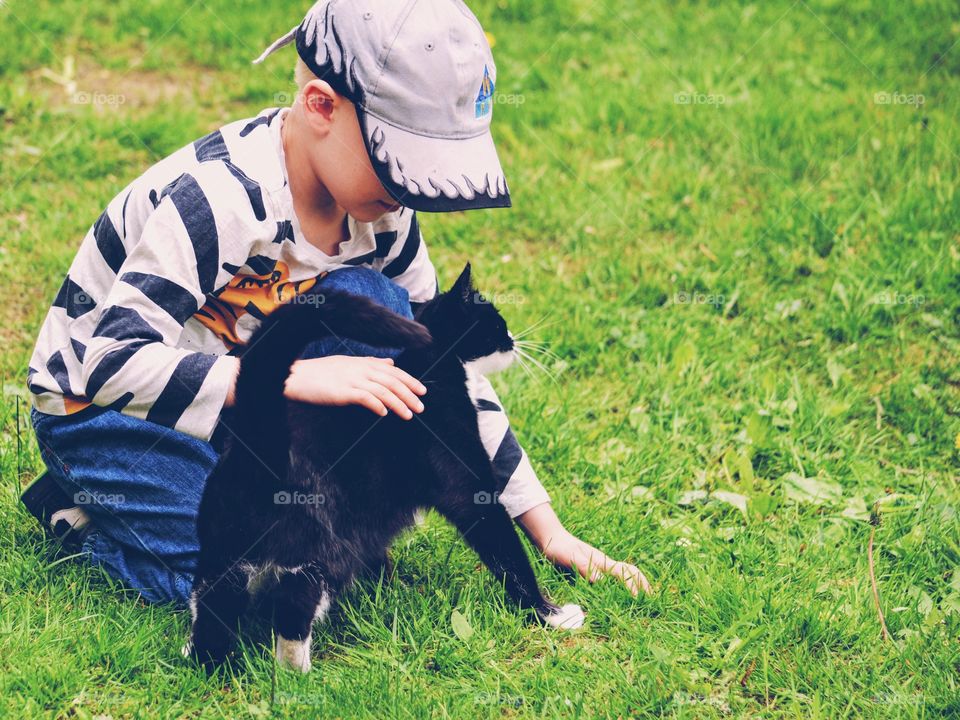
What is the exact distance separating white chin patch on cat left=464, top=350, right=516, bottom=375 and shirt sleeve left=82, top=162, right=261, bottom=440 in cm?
64

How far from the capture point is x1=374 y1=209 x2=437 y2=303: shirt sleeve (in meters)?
2.36

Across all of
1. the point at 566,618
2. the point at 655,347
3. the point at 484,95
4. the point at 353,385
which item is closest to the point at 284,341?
the point at 353,385

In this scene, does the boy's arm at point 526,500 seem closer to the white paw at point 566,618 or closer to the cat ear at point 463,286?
the white paw at point 566,618

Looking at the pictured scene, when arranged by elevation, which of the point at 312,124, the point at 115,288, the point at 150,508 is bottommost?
the point at 150,508

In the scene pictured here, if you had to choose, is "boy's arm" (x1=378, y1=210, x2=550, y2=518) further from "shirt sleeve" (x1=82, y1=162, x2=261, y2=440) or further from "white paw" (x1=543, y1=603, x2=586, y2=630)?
"shirt sleeve" (x1=82, y1=162, x2=261, y2=440)

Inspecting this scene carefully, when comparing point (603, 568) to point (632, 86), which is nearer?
point (603, 568)

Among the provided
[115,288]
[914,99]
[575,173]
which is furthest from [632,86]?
[115,288]

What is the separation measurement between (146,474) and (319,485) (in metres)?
0.44

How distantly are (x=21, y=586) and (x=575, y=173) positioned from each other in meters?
2.60

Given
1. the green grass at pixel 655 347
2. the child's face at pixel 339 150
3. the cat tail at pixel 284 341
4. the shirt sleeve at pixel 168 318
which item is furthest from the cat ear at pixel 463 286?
the green grass at pixel 655 347

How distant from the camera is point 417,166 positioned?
71.1 inches

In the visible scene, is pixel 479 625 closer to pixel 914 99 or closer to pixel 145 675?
pixel 145 675

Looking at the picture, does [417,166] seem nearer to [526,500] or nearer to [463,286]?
[463,286]

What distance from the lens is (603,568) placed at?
2.28 meters
